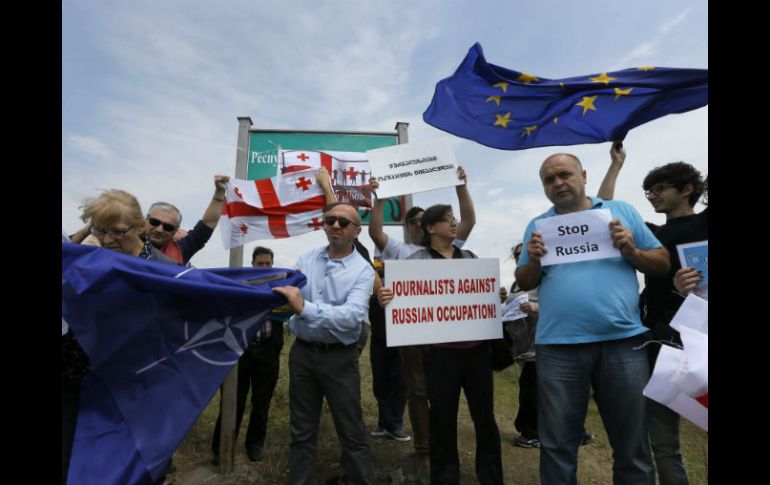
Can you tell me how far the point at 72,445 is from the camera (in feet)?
6.82

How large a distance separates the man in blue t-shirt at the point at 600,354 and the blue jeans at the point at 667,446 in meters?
0.20

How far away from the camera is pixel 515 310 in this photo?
12.7ft

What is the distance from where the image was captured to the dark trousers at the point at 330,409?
9.61 ft

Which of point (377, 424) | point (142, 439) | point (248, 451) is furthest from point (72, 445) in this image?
point (377, 424)

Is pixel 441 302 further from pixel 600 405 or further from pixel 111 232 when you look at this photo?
pixel 111 232

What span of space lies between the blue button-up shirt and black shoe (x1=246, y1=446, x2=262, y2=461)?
1.91 m

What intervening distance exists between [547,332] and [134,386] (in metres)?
2.32

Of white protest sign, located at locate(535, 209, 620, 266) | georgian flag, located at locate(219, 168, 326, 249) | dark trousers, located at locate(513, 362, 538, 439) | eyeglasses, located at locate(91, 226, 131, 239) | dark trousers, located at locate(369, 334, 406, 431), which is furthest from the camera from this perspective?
georgian flag, located at locate(219, 168, 326, 249)

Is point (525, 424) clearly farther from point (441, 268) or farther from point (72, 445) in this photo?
point (72, 445)

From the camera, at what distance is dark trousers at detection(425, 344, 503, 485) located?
2.96 m

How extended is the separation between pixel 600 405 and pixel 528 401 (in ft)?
7.39

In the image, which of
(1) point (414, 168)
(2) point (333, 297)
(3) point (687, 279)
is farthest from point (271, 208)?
(3) point (687, 279)

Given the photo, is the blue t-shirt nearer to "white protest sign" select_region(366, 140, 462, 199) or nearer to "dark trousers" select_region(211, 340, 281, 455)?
"white protest sign" select_region(366, 140, 462, 199)

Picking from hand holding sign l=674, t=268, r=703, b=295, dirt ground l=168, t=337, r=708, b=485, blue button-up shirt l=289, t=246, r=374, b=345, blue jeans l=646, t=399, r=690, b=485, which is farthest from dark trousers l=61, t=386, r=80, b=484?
hand holding sign l=674, t=268, r=703, b=295
